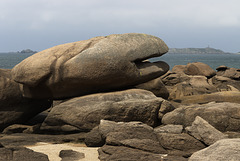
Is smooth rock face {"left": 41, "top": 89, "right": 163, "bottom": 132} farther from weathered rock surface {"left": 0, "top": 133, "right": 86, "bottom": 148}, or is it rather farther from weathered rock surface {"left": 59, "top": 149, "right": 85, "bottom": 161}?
weathered rock surface {"left": 59, "top": 149, "right": 85, "bottom": 161}

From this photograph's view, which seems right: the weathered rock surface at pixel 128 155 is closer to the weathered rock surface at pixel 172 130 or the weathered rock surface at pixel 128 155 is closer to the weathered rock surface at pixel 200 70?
the weathered rock surface at pixel 172 130

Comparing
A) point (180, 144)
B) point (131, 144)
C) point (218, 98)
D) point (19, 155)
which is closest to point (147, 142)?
point (131, 144)

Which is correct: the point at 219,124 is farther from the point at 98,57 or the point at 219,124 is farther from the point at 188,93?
the point at 188,93

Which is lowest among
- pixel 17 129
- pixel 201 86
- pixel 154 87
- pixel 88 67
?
pixel 17 129

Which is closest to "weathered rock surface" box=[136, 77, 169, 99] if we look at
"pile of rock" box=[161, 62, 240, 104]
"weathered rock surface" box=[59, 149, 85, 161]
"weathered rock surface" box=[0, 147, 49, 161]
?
"pile of rock" box=[161, 62, 240, 104]

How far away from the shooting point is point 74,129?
1149 cm

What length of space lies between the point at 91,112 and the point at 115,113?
34.4 inches

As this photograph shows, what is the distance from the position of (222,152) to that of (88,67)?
685 centimetres

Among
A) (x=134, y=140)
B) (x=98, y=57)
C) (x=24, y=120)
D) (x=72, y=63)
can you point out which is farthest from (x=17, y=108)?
(x=134, y=140)

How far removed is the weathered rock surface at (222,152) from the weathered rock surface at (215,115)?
118 inches

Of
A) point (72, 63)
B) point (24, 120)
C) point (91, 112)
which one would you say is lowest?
point (24, 120)

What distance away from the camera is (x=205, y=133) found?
8430mm

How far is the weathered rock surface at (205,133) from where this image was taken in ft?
27.3

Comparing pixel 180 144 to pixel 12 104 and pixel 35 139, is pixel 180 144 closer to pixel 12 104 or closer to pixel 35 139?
pixel 35 139
